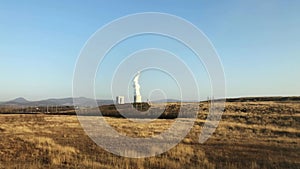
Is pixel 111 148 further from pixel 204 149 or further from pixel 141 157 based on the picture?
pixel 204 149

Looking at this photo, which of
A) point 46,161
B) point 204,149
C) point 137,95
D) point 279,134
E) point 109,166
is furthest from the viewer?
point 137,95

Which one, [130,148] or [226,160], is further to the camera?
[130,148]

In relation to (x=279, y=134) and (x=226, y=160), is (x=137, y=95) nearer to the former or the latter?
(x=279, y=134)

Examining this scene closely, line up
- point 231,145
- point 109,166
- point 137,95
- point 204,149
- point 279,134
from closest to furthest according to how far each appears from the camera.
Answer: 1. point 109,166
2. point 204,149
3. point 231,145
4. point 279,134
5. point 137,95

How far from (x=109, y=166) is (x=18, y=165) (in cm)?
366

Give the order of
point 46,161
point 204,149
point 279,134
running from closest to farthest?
point 46,161
point 204,149
point 279,134

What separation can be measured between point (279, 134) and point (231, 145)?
724cm

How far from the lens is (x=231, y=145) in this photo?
766 inches

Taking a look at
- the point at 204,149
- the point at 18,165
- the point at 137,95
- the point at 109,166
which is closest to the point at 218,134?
the point at 204,149

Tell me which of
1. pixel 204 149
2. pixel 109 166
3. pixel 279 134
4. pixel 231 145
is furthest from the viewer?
pixel 279 134

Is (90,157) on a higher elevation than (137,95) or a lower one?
lower

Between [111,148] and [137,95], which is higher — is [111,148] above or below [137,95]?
below

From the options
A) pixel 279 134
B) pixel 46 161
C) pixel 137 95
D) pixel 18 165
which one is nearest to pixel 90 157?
pixel 46 161

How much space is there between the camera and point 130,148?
18.2m
